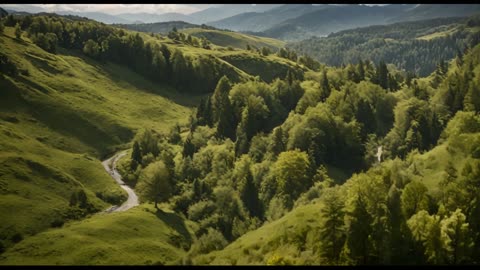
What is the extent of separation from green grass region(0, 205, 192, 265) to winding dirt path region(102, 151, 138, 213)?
342 inches

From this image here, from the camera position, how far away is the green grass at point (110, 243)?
101375 mm

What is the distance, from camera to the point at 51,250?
104 m

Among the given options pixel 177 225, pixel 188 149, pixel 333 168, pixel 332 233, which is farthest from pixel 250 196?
pixel 332 233

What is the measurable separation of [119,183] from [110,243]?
156 feet

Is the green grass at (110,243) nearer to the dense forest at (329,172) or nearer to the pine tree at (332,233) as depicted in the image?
the dense forest at (329,172)

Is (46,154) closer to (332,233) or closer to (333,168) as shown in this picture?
(333,168)

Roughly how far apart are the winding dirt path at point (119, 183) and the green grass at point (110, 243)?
342 inches

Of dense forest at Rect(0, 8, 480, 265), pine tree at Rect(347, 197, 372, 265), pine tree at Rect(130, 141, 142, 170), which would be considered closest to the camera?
pine tree at Rect(347, 197, 372, 265)

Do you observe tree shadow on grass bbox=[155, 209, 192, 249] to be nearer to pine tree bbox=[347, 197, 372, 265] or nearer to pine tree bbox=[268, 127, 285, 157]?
pine tree bbox=[268, 127, 285, 157]

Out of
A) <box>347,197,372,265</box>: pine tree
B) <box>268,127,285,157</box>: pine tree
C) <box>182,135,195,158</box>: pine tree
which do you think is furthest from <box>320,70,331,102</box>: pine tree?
<box>347,197,372,265</box>: pine tree

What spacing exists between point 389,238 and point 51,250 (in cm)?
7778

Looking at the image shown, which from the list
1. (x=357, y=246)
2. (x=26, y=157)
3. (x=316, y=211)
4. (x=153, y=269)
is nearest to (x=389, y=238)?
(x=357, y=246)

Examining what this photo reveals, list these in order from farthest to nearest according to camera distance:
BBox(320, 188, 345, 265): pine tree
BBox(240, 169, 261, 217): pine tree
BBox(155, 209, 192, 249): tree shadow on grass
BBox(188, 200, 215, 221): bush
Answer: BBox(240, 169, 261, 217): pine tree, BBox(188, 200, 215, 221): bush, BBox(155, 209, 192, 249): tree shadow on grass, BBox(320, 188, 345, 265): pine tree

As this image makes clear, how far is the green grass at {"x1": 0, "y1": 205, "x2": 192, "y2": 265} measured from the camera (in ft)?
333
